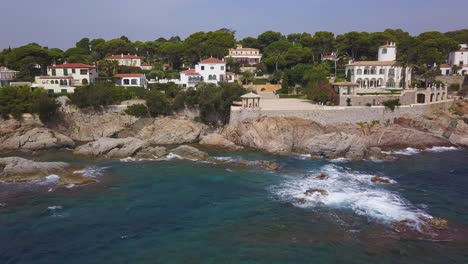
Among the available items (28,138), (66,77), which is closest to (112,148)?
(28,138)

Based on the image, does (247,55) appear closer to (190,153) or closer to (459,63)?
(459,63)

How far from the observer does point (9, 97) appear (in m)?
49.7

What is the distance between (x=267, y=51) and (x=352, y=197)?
64112mm

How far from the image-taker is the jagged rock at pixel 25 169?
33.8 metres

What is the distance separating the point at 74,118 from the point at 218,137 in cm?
2013

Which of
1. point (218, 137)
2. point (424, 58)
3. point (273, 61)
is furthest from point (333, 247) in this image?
point (273, 61)

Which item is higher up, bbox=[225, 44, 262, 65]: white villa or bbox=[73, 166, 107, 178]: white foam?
bbox=[225, 44, 262, 65]: white villa

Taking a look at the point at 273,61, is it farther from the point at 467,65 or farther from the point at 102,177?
the point at 102,177

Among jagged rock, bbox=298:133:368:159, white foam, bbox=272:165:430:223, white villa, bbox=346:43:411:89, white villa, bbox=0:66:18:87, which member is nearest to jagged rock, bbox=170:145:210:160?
white foam, bbox=272:165:430:223

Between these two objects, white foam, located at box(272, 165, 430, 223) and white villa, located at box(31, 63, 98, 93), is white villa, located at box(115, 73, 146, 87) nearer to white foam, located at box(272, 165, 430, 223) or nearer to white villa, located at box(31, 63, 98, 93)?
white villa, located at box(31, 63, 98, 93)

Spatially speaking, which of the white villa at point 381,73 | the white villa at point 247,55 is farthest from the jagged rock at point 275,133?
the white villa at point 247,55

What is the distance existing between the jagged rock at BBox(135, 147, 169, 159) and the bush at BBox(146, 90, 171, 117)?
38.7 feet

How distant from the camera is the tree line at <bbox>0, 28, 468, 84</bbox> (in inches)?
2721

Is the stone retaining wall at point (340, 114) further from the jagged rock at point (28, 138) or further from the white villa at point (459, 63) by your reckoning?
the white villa at point (459, 63)
